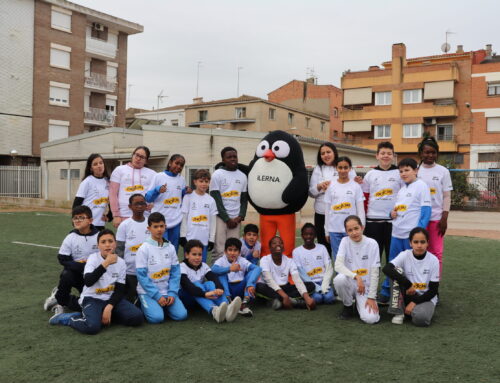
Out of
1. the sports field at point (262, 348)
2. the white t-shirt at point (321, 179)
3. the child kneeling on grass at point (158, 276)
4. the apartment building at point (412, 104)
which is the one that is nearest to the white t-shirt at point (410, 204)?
the white t-shirt at point (321, 179)

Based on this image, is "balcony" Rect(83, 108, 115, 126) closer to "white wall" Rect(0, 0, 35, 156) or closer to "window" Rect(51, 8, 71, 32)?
"white wall" Rect(0, 0, 35, 156)

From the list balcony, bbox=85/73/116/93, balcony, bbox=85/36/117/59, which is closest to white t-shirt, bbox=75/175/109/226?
balcony, bbox=85/73/116/93

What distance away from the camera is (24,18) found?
29938mm

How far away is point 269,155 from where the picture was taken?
20.1ft

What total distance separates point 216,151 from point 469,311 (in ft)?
44.7

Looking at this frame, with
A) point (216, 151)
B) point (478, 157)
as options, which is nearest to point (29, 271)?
point (216, 151)

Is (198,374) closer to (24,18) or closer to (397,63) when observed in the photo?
(24,18)

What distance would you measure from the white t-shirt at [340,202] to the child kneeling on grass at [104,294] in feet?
8.06

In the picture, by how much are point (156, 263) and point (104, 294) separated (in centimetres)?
59

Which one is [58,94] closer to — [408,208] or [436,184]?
[436,184]

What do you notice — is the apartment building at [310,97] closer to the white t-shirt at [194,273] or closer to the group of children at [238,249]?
the group of children at [238,249]

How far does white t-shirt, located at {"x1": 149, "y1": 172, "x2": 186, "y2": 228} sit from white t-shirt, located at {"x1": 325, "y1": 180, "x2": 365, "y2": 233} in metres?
1.84

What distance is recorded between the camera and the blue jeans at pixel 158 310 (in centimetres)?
482

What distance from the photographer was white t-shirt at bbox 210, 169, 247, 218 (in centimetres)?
625
